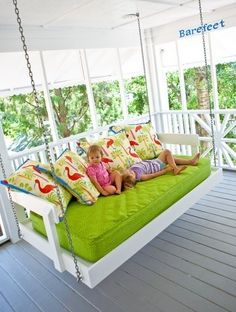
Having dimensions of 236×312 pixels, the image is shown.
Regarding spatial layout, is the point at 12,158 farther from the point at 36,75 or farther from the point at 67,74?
the point at 67,74

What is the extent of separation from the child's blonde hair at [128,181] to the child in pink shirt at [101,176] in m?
0.05

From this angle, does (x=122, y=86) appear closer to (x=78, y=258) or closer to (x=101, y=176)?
(x=101, y=176)

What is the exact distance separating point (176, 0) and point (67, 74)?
5.93 feet

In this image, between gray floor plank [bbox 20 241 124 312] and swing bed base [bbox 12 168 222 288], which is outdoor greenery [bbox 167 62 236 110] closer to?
swing bed base [bbox 12 168 222 288]

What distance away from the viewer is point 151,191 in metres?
2.55

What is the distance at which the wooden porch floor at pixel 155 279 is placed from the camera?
2.07m

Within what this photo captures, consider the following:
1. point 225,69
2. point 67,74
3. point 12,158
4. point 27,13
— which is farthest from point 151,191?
point 225,69

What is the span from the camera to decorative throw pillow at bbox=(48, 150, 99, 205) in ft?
8.22

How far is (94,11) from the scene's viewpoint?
310cm

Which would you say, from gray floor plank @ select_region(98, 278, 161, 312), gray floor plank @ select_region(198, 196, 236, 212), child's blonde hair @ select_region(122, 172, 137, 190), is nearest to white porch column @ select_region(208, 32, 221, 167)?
gray floor plank @ select_region(198, 196, 236, 212)

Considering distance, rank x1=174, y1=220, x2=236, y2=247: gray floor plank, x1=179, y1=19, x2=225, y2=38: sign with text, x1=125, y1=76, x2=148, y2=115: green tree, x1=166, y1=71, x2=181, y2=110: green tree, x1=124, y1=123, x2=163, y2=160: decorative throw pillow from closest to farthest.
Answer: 1. x1=174, y1=220, x2=236, y2=247: gray floor plank
2. x1=124, y1=123, x2=163, y2=160: decorative throw pillow
3. x1=179, y1=19, x2=225, y2=38: sign with text
4. x1=125, y1=76, x2=148, y2=115: green tree
5. x1=166, y1=71, x2=181, y2=110: green tree

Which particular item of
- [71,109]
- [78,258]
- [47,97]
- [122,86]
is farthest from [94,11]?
[71,109]

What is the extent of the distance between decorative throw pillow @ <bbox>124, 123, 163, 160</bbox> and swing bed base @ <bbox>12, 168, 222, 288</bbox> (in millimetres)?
1013

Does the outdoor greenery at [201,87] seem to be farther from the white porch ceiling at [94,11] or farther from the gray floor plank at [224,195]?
the gray floor plank at [224,195]
